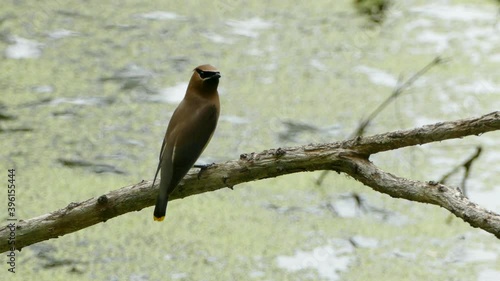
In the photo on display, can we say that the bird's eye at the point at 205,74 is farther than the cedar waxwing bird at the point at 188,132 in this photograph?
Yes

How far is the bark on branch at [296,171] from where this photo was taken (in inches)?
77.5

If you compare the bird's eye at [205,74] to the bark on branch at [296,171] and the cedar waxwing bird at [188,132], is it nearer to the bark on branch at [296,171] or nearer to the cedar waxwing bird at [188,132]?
the cedar waxwing bird at [188,132]

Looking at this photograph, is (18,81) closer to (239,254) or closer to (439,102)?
(239,254)

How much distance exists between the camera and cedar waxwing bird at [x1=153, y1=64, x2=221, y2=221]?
2111mm

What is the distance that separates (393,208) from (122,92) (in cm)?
128

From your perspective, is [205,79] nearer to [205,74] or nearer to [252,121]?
[205,74]

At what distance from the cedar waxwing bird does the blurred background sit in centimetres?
75

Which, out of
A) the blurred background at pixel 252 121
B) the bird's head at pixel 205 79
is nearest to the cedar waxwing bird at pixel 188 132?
the bird's head at pixel 205 79

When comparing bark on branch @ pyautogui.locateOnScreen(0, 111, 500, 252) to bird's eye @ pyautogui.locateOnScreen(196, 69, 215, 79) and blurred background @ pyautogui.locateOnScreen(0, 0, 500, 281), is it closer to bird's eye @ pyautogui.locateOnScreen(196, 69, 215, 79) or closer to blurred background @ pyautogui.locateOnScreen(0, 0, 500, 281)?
bird's eye @ pyautogui.locateOnScreen(196, 69, 215, 79)

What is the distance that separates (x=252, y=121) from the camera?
3746 millimetres

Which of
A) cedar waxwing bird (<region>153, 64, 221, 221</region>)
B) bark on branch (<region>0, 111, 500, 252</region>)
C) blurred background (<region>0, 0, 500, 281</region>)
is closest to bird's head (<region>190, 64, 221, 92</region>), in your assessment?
cedar waxwing bird (<region>153, 64, 221, 221</region>)

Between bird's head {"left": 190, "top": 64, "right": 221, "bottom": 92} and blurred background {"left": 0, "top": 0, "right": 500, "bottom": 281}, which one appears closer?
bird's head {"left": 190, "top": 64, "right": 221, "bottom": 92}

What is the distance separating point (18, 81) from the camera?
3914mm

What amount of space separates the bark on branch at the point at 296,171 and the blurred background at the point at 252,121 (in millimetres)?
789
